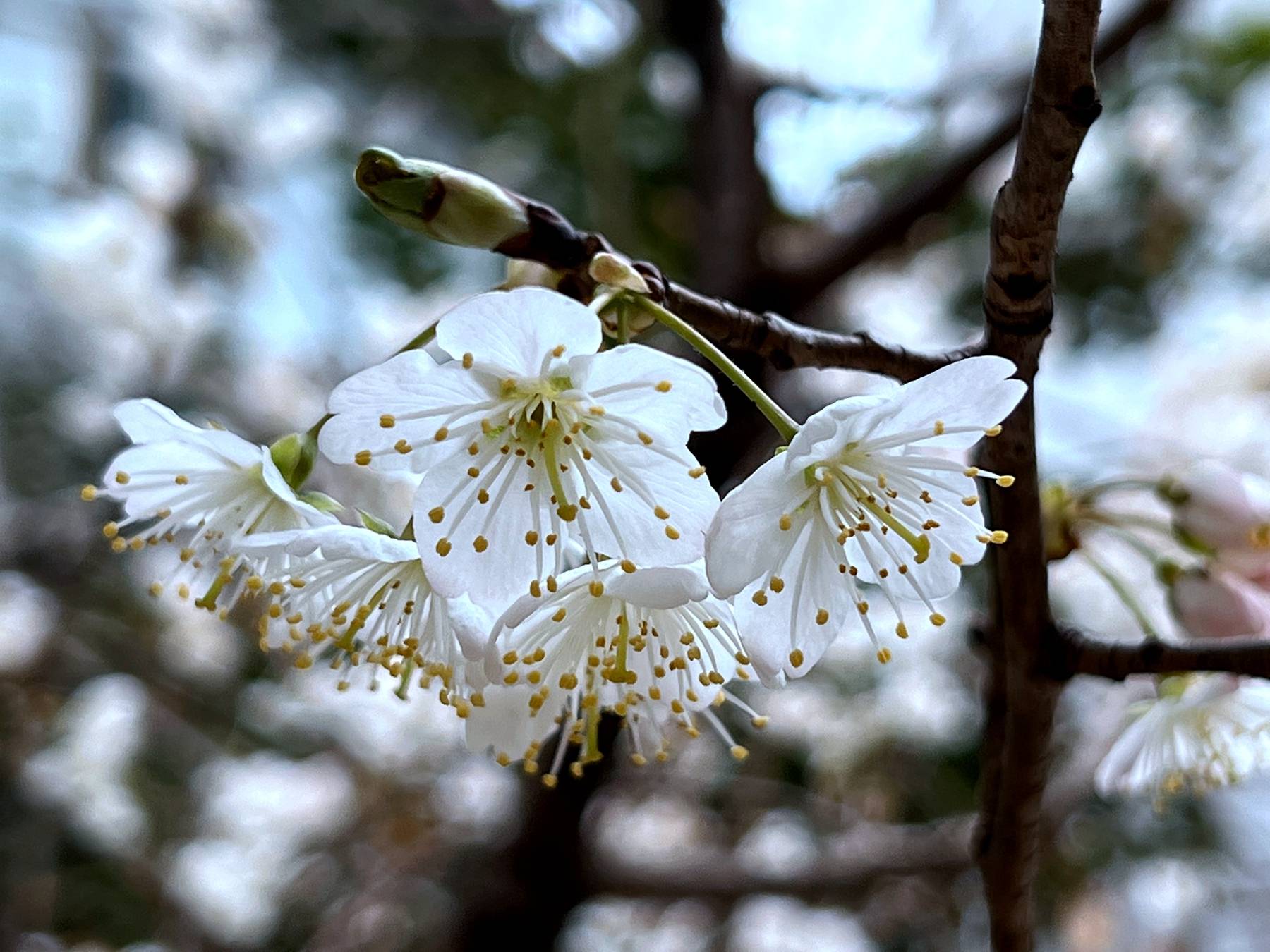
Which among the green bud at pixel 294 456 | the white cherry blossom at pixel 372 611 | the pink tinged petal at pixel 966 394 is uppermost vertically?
the pink tinged petal at pixel 966 394

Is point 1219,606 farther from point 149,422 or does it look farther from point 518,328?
point 149,422

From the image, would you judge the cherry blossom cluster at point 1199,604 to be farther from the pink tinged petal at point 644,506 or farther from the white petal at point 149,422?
the white petal at point 149,422

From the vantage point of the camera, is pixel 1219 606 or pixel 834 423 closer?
pixel 834 423

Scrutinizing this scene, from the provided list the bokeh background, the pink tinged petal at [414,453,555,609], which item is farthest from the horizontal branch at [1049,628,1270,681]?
the bokeh background

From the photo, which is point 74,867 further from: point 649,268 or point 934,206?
point 649,268

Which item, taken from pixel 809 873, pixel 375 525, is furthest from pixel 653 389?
pixel 809 873

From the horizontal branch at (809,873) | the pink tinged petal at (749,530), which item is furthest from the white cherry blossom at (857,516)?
the horizontal branch at (809,873)

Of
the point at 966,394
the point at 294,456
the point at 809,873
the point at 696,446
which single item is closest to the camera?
the point at 966,394
